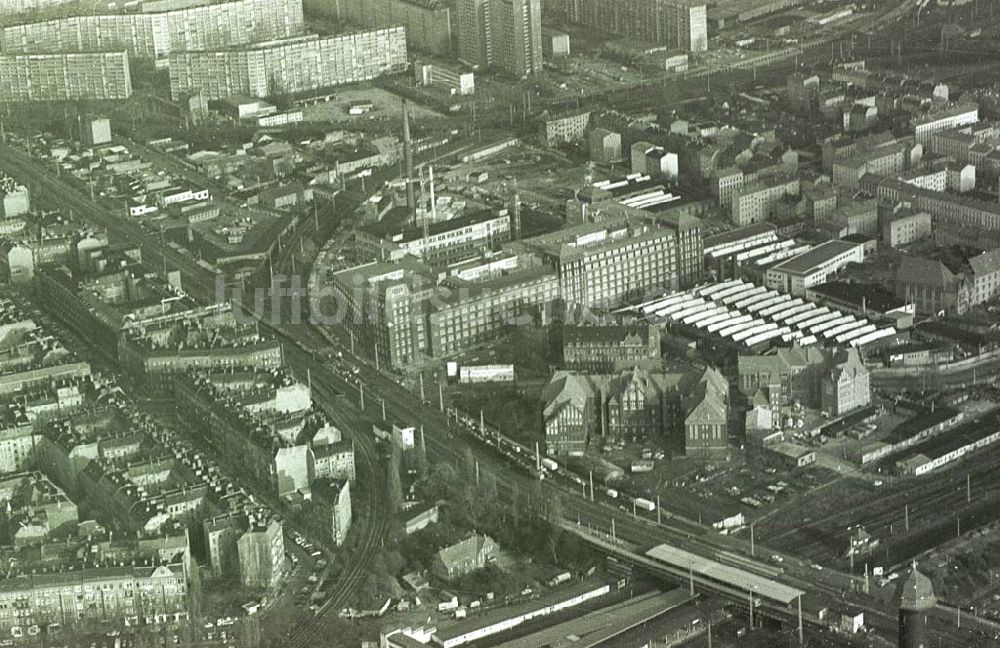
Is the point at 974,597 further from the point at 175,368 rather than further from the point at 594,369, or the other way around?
the point at 175,368

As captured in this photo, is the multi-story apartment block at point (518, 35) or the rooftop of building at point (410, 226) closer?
the rooftop of building at point (410, 226)

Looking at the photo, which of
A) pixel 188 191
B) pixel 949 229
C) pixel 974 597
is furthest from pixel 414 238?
pixel 974 597

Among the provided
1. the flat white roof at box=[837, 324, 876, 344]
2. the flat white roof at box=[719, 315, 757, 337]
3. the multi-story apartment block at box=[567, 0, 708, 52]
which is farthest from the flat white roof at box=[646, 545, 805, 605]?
the multi-story apartment block at box=[567, 0, 708, 52]

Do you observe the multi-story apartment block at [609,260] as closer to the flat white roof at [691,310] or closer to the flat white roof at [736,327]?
the flat white roof at [691,310]

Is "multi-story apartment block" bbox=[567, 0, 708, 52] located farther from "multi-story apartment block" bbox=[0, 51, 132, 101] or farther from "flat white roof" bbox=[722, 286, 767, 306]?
"flat white roof" bbox=[722, 286, 767, 306]

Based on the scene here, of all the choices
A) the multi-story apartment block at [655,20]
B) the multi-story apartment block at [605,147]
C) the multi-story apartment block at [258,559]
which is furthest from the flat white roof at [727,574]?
the multi-story apartment block at [655,20]
